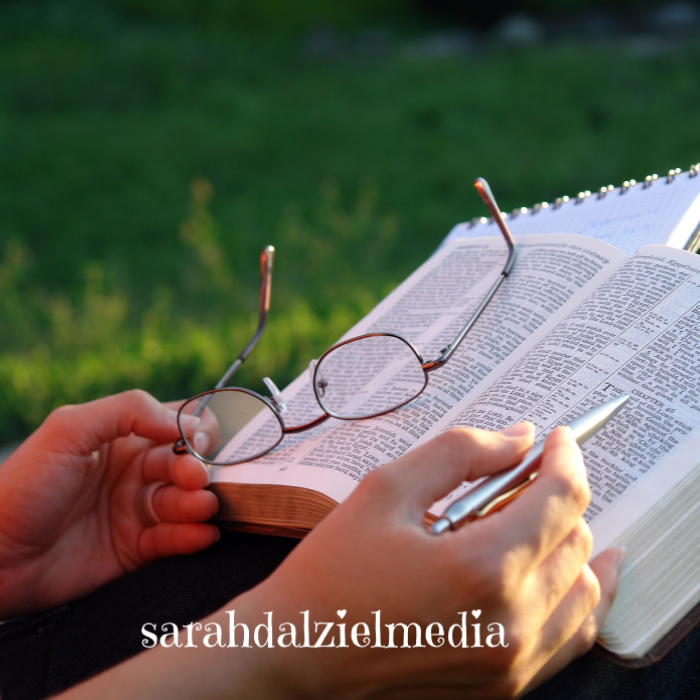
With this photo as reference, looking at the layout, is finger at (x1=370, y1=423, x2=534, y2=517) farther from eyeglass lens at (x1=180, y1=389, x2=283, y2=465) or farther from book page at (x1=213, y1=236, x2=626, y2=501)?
eyeglass lens at (x1=180, y1=389, x2=283, y2=465)

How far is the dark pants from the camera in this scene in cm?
95

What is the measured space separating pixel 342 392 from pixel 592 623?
0.59m

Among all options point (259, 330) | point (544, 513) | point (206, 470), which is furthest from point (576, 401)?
point (259, 330)

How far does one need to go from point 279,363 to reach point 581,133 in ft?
13.6

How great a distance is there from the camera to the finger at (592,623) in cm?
80

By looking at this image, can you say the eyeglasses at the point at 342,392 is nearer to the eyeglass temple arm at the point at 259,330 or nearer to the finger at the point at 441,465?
the eyeglass temple arm at the point at 259,330

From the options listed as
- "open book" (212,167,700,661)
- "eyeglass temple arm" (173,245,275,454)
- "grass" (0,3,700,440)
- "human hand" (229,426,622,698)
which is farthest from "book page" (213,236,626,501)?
"grass" (0,3,700,440)

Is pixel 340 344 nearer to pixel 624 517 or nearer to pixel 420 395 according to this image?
pixel 420 395

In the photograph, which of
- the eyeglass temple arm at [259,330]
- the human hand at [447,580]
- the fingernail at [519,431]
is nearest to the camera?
the human hand at [447,580]

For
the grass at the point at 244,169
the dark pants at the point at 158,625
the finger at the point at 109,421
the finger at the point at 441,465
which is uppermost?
the finger at the point at 441,465

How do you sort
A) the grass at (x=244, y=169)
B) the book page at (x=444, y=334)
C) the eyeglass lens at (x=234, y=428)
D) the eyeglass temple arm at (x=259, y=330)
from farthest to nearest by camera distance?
1. the grass at (x=244, y=169)
2. the eyeglass temple arm at (x=259, y=330)
3. the eyeglass lens at (x=234, y=428)
4. the book page at (x=444, y=334)

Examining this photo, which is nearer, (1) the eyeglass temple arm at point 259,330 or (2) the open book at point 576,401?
(2) the open book at point 576,401

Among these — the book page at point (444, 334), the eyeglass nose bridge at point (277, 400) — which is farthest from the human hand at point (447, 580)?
the eyeglass nose bridge at point (277, 400)

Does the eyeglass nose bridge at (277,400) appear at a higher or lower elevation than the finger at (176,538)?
higher
